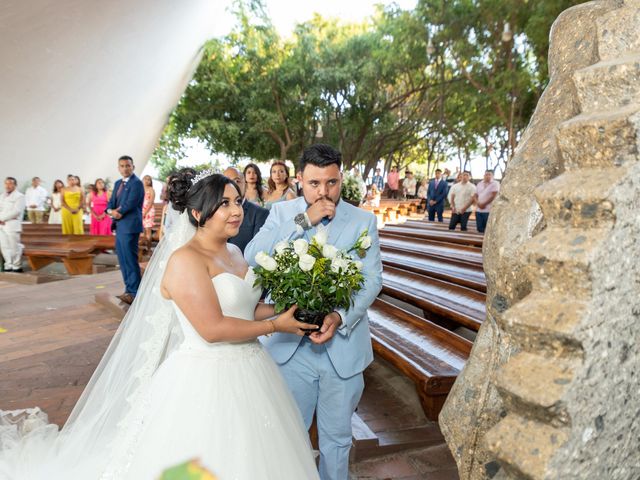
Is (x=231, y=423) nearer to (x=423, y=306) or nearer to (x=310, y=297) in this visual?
(x=310, y=297)

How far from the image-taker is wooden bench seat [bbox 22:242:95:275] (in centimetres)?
916

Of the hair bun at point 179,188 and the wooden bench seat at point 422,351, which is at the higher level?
the hair bun at point 179,188

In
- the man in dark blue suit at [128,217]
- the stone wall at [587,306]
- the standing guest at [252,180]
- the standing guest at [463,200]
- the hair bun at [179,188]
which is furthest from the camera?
the standing guest at [463,200]

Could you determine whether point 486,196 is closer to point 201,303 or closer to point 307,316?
point 307,316

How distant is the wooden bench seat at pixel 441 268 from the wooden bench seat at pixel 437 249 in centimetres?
7

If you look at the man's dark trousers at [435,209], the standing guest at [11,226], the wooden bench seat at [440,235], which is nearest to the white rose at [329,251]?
the wooden bench seat at [440,235]

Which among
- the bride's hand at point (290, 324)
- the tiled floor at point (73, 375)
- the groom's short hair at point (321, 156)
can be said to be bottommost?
the tiled floor at point (73, 375)

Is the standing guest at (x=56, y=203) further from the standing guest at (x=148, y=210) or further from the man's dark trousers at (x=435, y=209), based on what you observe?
the man's dark trousers at (x=435, y=209)

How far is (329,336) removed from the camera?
6.86 ft

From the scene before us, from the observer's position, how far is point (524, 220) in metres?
1.49

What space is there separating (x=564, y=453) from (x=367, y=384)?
3.00m

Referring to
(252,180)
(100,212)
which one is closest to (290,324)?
(252,180)

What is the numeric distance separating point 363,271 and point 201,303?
78 cm

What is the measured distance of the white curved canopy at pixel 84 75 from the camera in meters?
13.7
